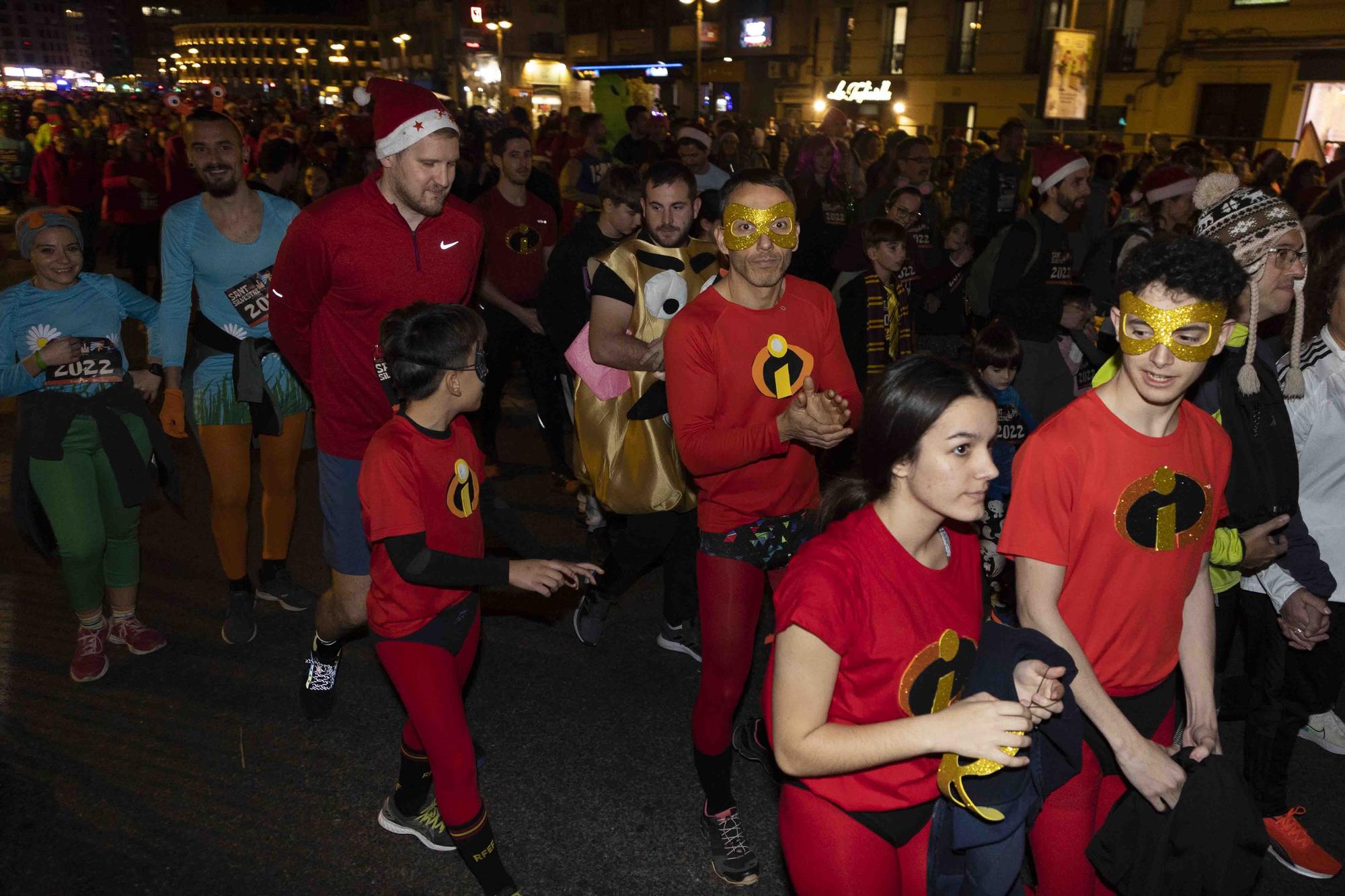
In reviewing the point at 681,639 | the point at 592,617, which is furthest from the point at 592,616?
the point at 681,639

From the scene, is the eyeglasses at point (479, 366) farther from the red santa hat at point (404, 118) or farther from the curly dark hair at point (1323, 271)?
the curly dark hair at point (1323, 271)

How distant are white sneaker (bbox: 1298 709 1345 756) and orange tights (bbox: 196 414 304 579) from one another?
5137 millimetres

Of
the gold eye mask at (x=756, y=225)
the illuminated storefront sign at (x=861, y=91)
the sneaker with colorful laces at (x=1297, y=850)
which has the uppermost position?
the illuminated storefront sign at (x=861, y=91)

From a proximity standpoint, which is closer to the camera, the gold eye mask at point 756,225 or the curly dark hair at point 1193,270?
the curly dark hair at point 1193,270

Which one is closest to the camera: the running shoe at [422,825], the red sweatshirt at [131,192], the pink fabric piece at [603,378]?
the running shoe at [422,825]

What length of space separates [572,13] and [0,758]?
5531 cm

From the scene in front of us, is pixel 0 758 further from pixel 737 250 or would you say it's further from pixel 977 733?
pixel 977 733

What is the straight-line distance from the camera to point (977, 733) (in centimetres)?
194

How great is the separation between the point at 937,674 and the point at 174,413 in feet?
13.0

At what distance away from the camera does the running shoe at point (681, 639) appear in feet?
16.7

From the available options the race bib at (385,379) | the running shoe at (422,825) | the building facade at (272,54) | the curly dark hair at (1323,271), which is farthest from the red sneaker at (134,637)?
the building facade at (272,54)

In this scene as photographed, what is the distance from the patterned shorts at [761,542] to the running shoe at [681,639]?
185 centimetres

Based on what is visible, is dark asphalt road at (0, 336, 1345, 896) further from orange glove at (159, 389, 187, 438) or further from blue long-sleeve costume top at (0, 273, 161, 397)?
blue long-sleeve costume top at (0, 273, 161, 397)

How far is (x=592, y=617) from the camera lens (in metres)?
5.15
